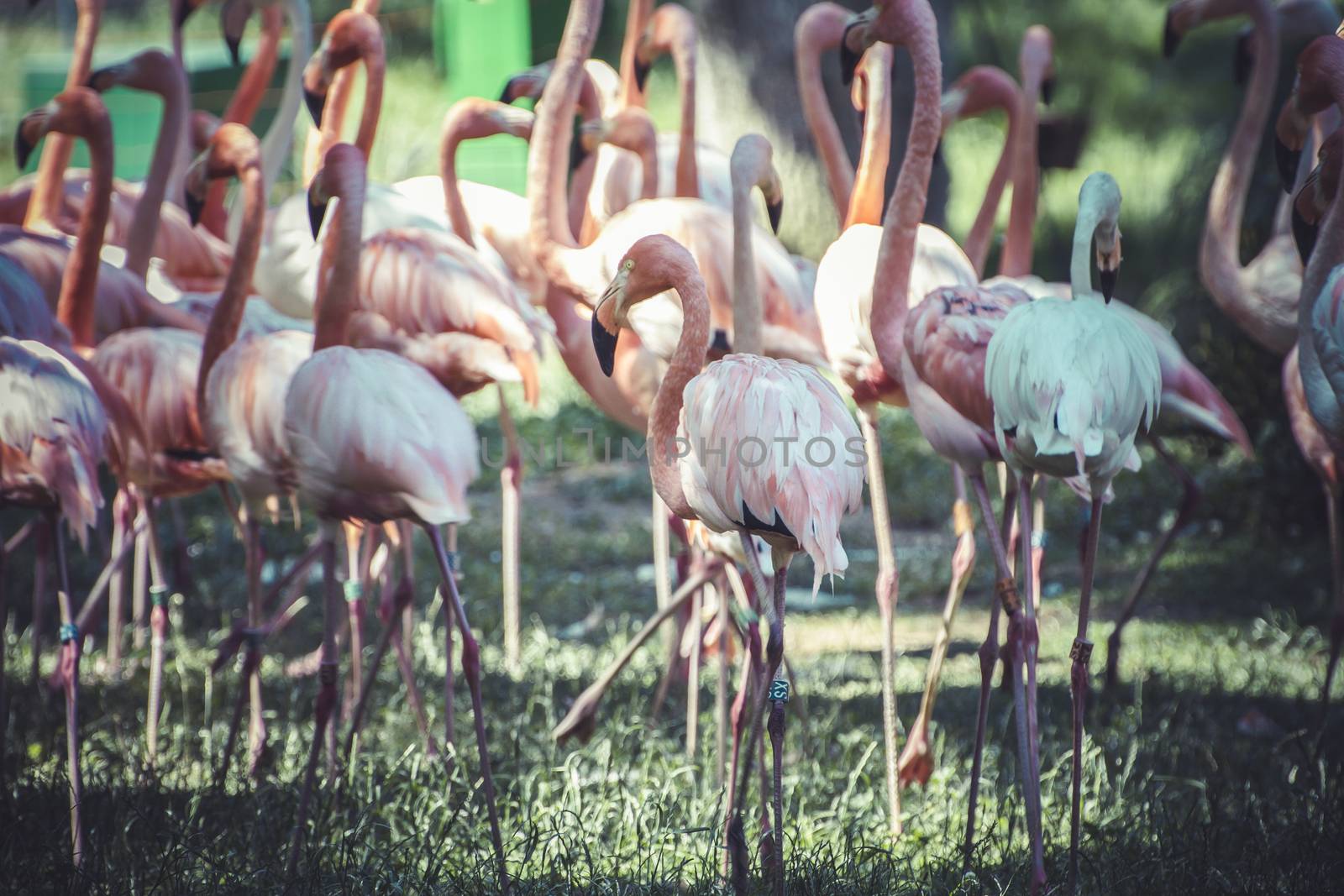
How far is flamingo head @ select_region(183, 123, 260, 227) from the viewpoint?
3.79 m

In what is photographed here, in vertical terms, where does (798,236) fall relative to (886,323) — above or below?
above

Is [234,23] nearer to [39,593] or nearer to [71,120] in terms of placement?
[71,120]

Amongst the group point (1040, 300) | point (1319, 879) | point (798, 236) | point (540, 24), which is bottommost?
point (1319, 879)

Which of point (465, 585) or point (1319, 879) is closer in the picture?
point (1319, 879)

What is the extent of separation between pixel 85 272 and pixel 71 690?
1533mm

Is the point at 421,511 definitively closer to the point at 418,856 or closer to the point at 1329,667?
the point at 418,856

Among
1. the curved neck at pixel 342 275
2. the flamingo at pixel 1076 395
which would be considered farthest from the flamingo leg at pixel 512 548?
the flamingo at pixel 1076 395

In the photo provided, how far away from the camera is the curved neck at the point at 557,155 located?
13.7ft

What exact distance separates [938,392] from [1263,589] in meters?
2.79

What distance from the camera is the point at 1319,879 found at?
257 centimetres

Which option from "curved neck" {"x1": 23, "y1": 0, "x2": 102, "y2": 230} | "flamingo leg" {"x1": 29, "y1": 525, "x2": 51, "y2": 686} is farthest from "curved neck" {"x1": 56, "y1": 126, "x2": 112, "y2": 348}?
"curved neck" {"x1": 23, "y1": 0, "x2": 102, "y2": 230}

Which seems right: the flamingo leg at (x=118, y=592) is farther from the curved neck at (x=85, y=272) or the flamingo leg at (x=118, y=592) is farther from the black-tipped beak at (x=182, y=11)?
the black-tipped beak at (x=182, y=11)

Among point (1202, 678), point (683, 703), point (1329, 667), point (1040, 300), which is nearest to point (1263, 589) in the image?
point (1202, 678)

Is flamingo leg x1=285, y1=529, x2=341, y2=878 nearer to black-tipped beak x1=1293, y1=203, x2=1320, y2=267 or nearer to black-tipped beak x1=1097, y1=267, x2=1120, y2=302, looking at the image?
black-tipped beak x1=1097, y1=267, x2=1120, y2=302
